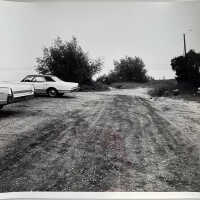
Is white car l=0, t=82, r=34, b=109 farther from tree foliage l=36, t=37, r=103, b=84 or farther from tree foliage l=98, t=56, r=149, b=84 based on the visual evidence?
tree foliage l=98, t=56, r=149, b=84

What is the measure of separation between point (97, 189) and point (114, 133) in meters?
0.48

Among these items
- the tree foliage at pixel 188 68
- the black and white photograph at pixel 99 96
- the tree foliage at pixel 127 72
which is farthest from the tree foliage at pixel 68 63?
the tree foliage at pixel 188 68

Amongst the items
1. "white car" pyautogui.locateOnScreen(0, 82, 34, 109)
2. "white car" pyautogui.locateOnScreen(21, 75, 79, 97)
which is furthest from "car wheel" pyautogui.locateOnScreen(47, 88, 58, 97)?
"white car" pyautogui.locateOnScreen(0, 82, 34, 109)

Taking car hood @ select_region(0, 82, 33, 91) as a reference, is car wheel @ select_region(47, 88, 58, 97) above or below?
below

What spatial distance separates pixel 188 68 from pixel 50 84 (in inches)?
47.9

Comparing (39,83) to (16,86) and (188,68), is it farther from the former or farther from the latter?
(188,68)

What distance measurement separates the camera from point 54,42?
2539 mm

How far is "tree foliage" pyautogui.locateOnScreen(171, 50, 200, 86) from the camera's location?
7.89ft

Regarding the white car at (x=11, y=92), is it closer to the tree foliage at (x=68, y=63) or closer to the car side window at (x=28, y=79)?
the car side window at (x=28, y=79)

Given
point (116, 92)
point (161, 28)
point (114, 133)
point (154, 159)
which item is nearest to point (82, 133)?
point (114, 133)

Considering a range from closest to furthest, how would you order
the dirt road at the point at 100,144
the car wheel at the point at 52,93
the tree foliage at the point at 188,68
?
the dirt road at the point at 100,144
the tree foliage at the point at 188,68
the car wheel at the point at 52,93

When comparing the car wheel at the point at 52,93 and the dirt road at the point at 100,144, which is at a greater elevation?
the car wheel at the point at 52,93

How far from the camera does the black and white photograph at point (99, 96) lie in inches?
87.6

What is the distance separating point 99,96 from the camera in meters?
2.50
